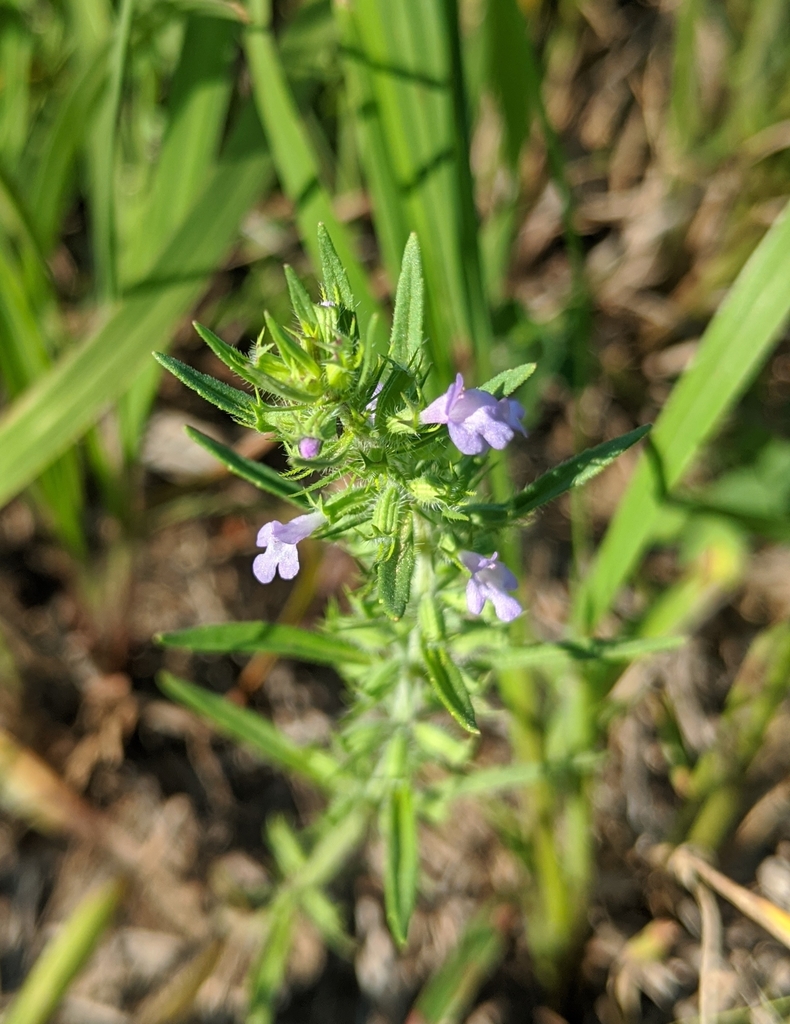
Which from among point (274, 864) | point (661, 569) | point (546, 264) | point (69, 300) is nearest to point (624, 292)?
point (546, 264)

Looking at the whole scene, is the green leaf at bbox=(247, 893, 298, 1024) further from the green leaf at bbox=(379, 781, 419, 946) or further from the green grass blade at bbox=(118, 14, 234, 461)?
the green grass blade at bbox=(118, 14, 234, 461)

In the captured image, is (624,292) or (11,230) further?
(624,292)

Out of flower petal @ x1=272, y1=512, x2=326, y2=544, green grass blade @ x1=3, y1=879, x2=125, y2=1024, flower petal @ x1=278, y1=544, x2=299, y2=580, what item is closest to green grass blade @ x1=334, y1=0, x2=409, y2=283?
flower petal @ x1=272, y1=512, x2=326, y2=544

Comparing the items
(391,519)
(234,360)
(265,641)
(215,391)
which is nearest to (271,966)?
(265,641)

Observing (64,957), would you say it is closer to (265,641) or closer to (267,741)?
(267,741)

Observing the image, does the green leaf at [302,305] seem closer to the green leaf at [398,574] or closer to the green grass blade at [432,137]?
the green leaf at [398,574]

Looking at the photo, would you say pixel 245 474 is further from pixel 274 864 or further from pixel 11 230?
pixel 274 864
